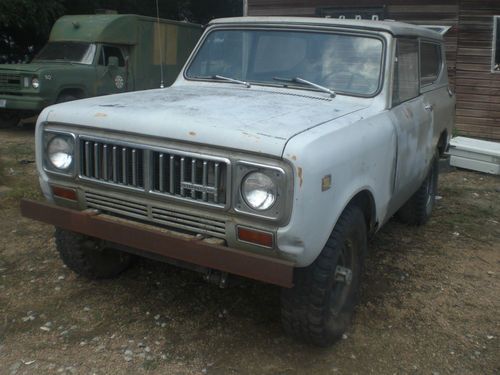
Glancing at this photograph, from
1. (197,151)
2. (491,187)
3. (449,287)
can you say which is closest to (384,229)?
(449,287)

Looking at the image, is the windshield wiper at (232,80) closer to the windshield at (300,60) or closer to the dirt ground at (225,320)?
the windshield at (300,60)

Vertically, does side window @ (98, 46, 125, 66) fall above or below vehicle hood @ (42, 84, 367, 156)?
below

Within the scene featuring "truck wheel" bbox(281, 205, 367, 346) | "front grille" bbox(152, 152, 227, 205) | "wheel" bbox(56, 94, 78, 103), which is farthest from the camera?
"wheel" bbox(56, 94, 78, 103)

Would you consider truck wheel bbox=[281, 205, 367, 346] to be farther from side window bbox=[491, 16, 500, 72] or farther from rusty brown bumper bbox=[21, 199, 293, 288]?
side window bbox=[491, 16, 500, 72]

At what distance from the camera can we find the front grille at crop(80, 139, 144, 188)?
9.62 ft

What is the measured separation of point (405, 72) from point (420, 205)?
5.01 feet

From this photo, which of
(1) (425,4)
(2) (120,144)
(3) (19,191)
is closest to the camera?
(2) (120,144)

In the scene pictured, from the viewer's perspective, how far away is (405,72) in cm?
414

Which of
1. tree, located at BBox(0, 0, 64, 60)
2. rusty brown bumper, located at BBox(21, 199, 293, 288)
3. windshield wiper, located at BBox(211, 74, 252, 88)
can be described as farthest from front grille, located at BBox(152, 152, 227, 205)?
tree, located at BBox(0, 0, 64, 60)

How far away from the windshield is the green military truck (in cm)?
596

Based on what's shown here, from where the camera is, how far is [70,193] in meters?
3.21

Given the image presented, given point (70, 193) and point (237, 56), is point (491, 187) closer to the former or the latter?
point (237, 56)

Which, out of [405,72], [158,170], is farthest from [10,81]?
[158,170]

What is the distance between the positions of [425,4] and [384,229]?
707cm
